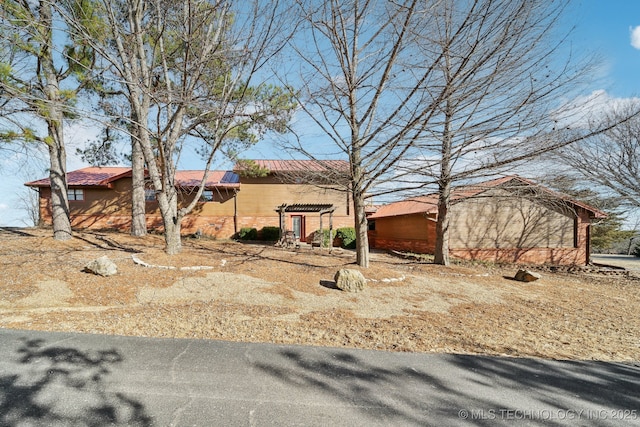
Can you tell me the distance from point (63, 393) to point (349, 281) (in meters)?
5.10

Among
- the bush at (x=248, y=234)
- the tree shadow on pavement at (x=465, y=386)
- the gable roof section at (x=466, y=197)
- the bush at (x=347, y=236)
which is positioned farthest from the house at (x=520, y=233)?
the tree shadow on pavement at (x=465, y=386)

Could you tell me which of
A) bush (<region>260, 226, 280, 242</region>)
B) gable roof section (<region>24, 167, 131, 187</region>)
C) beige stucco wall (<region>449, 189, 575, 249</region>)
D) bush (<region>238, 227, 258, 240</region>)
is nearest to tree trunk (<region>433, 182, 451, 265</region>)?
beige stucco wall (<region>449, 189, 575, 249</region>)

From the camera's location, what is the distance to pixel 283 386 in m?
2.60

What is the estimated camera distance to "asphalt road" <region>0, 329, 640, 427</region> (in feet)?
7.20

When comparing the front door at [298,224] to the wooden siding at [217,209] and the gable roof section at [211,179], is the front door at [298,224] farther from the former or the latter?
the gable roof section at [211,179]

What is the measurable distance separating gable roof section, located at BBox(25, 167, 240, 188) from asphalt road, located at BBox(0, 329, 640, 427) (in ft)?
45.8

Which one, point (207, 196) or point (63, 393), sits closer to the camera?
point (63, 393)

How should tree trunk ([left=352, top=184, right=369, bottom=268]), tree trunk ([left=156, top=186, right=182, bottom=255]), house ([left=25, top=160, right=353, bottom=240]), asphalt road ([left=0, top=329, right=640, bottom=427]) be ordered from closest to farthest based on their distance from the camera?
asphalt road ([left=0, top=329, right=640, bottom=427]) → tree trunk ([left=156, top=186, right=182, bottom=255]) → tree trunk ([left=352, top=184, right=369, bottom=268]) → house ([left=25, top=160, right=353, bottom=240])

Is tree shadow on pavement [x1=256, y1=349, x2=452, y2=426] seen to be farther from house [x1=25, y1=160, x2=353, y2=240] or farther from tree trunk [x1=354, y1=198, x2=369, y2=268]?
house [x1=25, y1=160, x2=353, y2=240]

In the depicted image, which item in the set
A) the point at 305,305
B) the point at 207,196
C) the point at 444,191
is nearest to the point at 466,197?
the point at 444,191

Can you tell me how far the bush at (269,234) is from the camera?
17.9 m

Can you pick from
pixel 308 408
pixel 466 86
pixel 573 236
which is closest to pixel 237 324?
pixel 308 408

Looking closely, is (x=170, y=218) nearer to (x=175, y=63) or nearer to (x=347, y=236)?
(x=175, y=63)

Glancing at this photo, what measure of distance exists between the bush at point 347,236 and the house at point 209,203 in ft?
4.34
